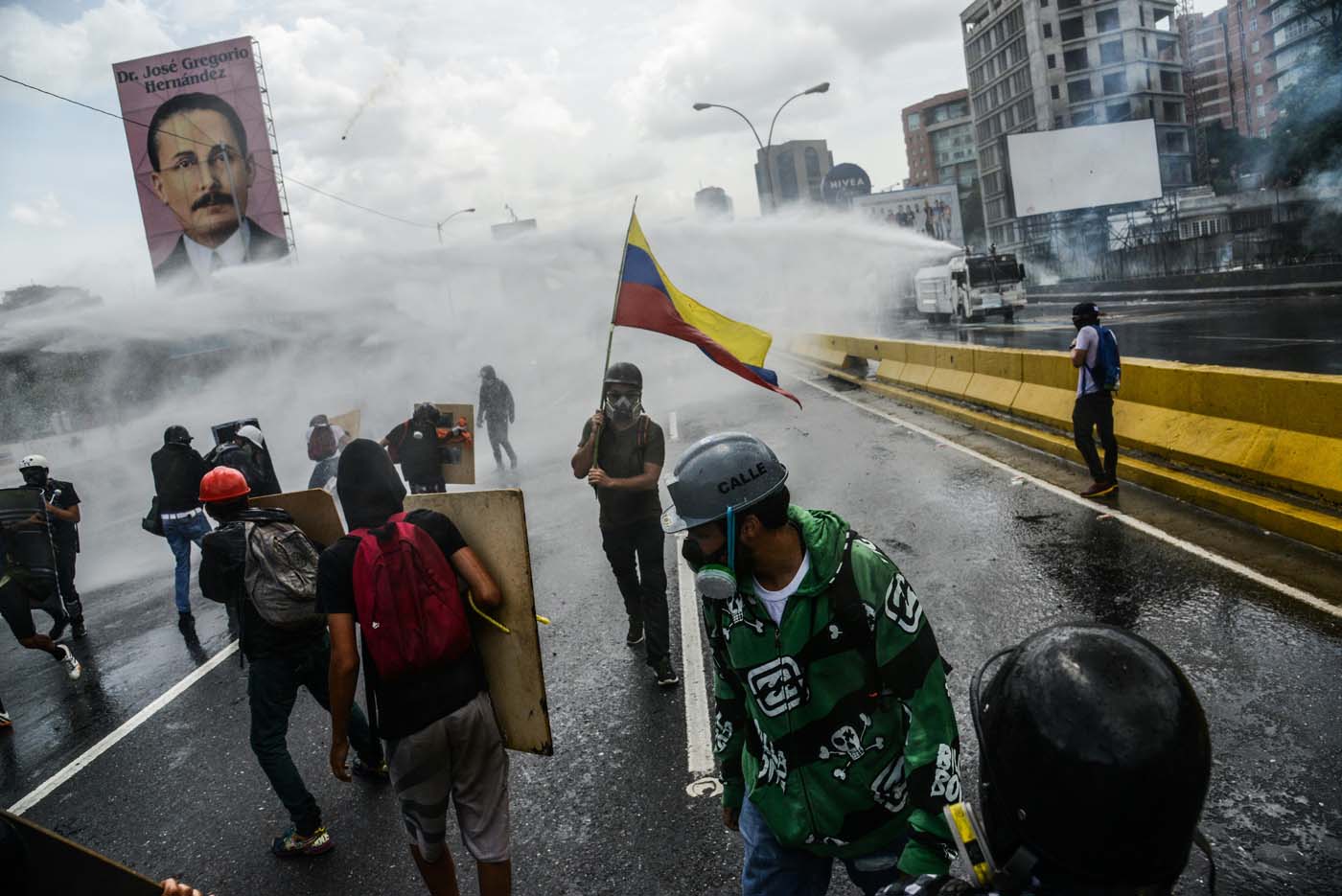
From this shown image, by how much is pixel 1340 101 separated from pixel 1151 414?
30.5 metres

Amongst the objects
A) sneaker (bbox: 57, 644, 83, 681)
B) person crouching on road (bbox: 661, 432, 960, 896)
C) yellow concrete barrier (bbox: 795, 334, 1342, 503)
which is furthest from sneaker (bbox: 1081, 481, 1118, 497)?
sneaker (bbox: 57, 644, 83, 681)

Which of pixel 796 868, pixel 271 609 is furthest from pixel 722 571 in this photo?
pixel 271 609

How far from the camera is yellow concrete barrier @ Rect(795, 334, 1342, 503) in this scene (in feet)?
20.7

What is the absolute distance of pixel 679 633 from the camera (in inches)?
231

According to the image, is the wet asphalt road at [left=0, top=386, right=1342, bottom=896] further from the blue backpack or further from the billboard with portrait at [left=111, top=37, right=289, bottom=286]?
the billboard with portrait at [left=111, top=37, right=289, bottom=286]

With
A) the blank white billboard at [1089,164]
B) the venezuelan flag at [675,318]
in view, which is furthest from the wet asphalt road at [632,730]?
the blank white billboard at [1089,164]

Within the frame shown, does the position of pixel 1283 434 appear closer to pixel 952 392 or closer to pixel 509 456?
pixel 952 392

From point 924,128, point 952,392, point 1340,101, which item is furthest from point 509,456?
point 924,128

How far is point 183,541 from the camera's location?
7895 mm

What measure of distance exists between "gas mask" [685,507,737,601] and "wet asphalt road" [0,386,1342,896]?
179cm

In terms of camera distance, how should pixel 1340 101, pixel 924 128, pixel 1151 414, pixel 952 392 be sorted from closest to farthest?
1. pixel 1151 414
2. pixel 952 392
3. pixel 1340 101
4. pixel 924 128

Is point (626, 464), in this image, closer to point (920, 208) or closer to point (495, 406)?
point (495, 406)

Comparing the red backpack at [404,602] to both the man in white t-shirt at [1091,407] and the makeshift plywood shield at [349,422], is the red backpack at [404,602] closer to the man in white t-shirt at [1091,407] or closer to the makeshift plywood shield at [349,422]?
the man in white t-shirt at [1091,407]

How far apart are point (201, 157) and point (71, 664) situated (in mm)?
40256
